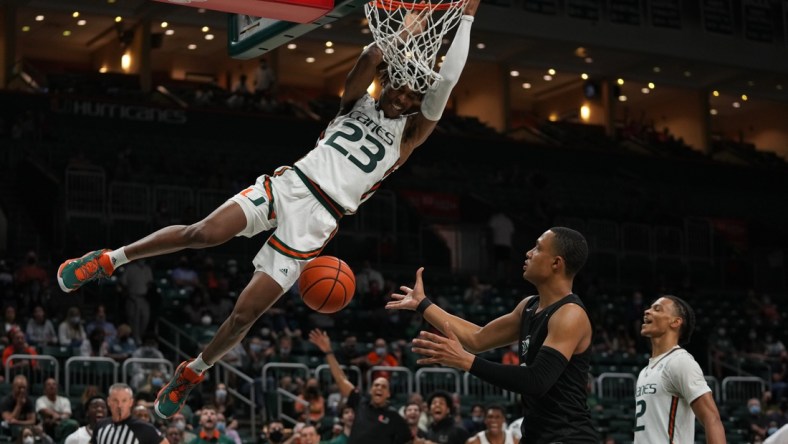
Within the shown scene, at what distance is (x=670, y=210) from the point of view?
29641 millimetres

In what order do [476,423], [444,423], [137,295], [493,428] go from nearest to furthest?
[493,428] → [444,423] → [476,423] → [137,295]

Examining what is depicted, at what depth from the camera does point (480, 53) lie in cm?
3089

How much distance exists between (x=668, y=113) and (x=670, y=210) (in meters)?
6.23

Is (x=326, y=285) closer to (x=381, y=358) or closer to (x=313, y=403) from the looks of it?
(x=313, y=403)

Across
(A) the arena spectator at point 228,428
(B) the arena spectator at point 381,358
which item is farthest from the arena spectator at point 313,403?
(B) the arena spectator at point 381,358

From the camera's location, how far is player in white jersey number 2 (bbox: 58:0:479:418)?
6934mm

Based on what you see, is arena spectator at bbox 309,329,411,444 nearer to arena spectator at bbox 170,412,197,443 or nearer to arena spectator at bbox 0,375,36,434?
arena spectator at bbox 170,412,197,443

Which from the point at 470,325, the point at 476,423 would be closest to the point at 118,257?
the point at 470,325

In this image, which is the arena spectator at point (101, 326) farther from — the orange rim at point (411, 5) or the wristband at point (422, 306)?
the wristband at point (422, 306)

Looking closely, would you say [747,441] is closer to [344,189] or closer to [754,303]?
[754,303]

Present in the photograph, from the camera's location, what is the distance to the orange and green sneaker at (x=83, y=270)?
6867 mm

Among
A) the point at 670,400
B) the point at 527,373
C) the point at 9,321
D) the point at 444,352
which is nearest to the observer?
the point at 444,352

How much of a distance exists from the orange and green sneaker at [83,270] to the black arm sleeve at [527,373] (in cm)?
257

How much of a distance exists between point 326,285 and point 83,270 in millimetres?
1388
